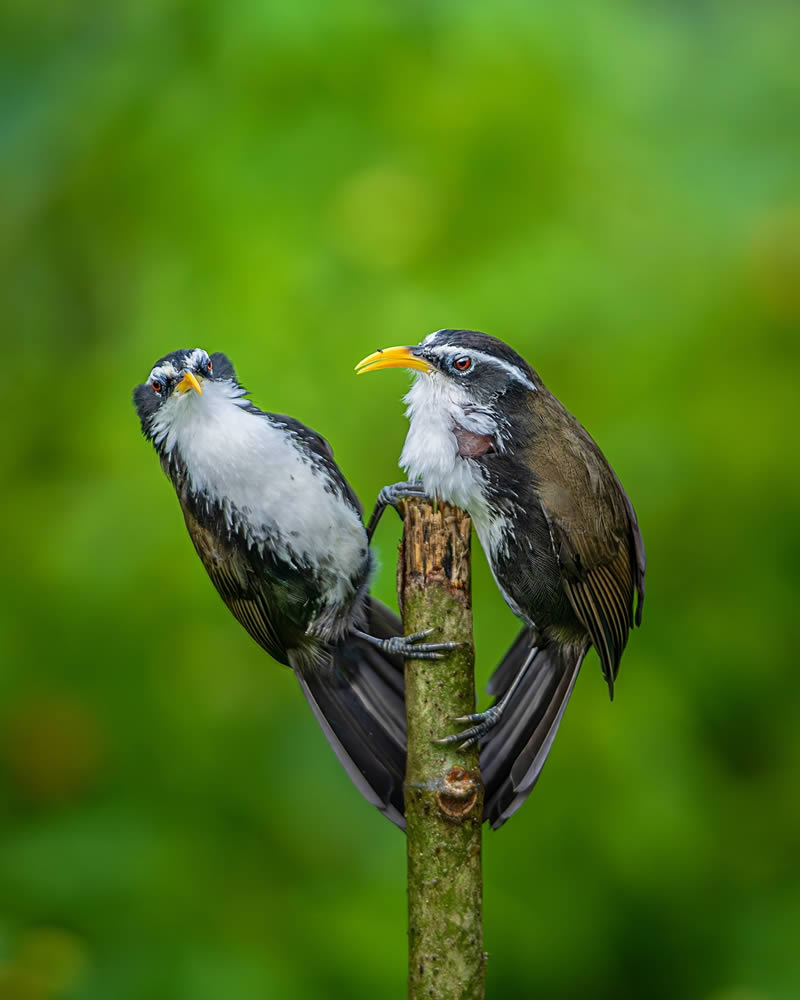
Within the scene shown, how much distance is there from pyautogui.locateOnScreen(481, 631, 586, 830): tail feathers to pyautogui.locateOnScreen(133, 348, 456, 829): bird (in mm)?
331

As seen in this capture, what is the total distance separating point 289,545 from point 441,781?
1084 millimetres

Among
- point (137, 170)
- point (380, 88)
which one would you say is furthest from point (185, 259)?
point (380, 88)

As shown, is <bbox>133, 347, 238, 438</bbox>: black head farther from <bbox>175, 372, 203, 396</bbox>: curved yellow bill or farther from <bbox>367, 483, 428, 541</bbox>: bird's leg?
<bbox>367, 483, 428, 541</bbox>: bird's leg

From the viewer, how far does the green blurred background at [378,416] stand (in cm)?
454

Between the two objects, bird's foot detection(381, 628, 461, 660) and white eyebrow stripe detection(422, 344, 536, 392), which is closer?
bird's foot detection(381, 628, 461, 660)

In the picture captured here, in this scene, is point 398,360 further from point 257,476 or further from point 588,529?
point 588,529

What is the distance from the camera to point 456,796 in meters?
3.10

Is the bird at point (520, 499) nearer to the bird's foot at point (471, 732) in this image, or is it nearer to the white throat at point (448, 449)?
the white throat at point (448, 449)

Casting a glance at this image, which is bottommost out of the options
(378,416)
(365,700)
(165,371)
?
(365,700)

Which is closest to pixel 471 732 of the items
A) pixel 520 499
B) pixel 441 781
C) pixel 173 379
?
pixel 441 781

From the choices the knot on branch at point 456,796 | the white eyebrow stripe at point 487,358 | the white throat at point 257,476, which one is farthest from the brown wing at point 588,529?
the white throat at point 257,476

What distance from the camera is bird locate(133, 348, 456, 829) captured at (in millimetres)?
3803

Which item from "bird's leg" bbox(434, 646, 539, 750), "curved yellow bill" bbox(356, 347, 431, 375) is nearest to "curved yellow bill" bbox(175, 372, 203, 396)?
"curved yellow bill" bbox(356, 347, 431, 375)

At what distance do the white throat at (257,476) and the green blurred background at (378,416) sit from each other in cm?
55
